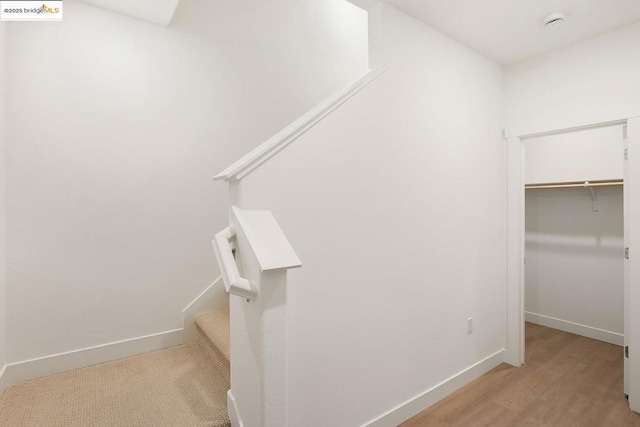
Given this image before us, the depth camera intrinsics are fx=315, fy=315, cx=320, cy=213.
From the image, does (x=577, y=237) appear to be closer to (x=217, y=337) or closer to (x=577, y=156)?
(x=577, y=156)

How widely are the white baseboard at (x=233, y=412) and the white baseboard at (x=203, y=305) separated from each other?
101 centimetres

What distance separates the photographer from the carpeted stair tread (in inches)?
71.9

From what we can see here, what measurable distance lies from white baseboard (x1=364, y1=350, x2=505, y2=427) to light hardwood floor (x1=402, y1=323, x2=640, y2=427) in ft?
0.12

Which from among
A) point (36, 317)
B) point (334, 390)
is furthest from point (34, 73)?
point (334, 390)

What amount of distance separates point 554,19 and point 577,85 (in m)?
0.64

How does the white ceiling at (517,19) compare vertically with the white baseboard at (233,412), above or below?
above

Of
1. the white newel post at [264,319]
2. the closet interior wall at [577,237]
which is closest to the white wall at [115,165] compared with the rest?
the white newel post at [264,319]

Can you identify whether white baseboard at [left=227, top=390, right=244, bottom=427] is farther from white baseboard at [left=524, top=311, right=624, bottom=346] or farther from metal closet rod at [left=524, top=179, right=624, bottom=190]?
white baseboard at [left=524, top=311, right=624, bottom=346]

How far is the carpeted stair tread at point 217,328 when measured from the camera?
1.83 m

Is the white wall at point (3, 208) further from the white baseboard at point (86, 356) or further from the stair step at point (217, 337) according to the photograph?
the stair step at point (217, 337)

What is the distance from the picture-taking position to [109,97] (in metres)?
2.09

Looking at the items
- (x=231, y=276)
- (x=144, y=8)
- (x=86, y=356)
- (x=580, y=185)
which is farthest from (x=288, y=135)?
(x=580, y=185)

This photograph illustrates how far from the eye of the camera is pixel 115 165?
6.93ft

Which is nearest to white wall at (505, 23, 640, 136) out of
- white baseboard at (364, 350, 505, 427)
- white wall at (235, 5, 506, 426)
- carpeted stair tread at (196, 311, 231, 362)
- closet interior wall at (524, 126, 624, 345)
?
white wall at (235, 5, 506, 426)
